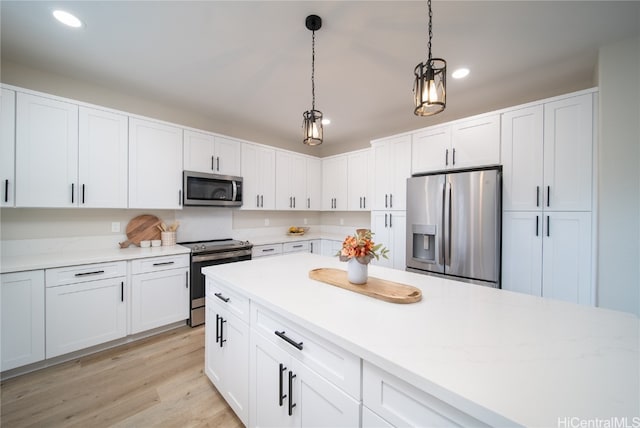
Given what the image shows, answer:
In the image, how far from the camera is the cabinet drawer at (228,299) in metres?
1.49

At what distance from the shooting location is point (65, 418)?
5.38 feet

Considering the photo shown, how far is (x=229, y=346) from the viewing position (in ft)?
5.42

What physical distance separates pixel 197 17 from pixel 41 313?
2715mm

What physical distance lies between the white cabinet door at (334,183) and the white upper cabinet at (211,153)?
5.69ft

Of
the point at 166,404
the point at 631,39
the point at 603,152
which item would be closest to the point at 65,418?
the point at 166,404

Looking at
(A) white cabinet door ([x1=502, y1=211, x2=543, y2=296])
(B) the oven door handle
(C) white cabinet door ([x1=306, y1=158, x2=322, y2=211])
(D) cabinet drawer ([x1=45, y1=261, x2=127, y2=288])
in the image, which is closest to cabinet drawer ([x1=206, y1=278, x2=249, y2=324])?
(B) the oven door handle

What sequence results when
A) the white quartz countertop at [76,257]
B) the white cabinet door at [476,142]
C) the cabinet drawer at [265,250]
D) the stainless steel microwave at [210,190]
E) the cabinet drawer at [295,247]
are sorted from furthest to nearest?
the cabinet drawer at [295,247], the cabinet drawer at [265,250], the stainless steel microwave at [210,190], the white cabinet door at [476,142], the white quartz countertop at [76,257]

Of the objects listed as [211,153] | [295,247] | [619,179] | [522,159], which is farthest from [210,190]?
[619,179]

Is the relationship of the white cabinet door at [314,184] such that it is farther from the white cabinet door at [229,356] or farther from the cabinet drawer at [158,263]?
the white cabinet door at [229,356]

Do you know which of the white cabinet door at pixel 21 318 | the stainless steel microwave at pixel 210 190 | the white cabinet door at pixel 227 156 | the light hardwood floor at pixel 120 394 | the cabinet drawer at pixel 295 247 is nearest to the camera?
the light hardwood floor at pixel 120 394

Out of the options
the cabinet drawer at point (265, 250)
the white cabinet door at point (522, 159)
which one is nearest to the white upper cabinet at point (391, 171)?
the white cabinet door at point (522, 159)

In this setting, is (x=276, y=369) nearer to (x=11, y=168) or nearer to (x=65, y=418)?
(x=65, y=418)

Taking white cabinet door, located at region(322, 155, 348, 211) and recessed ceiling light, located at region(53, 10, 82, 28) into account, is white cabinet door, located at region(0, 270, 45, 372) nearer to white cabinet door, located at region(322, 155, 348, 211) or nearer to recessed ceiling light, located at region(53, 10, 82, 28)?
recessed ceiling light, located at region(53, 10, 82, 28)

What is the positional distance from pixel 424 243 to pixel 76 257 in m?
3.62
